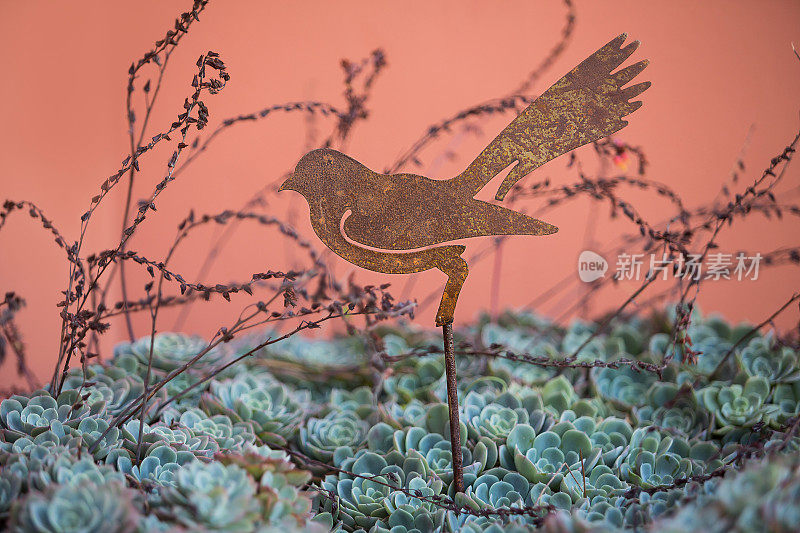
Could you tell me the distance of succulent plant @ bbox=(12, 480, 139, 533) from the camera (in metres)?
0.42

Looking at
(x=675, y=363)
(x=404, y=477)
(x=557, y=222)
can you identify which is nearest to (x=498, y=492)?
(x=404, y=477)

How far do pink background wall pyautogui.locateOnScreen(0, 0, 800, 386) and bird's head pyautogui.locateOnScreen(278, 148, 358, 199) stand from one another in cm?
65

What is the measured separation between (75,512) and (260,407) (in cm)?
32

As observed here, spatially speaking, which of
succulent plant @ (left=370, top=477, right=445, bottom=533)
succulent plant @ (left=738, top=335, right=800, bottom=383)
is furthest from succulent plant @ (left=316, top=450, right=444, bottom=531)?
succulent plant @ (left=738, top=335, right=800, bottom=383)

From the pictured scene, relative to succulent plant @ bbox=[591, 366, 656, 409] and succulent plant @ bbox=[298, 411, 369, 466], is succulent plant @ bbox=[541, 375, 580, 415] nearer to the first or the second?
succulent plant @ bbox=[591, 366, 656, 409]

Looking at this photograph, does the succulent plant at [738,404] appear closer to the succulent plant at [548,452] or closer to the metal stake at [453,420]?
the succulent plant at [548,452]

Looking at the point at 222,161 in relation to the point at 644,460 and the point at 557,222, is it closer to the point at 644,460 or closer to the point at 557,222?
the point at 557,222

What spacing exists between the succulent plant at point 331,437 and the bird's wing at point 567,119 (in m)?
0.32

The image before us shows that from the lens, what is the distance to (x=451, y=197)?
0.62m

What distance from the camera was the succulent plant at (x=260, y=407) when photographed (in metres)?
0.72

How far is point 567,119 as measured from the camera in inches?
24.0

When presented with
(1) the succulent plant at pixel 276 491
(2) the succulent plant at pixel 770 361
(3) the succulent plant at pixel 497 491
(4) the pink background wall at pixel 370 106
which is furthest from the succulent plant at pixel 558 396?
(4) the pink background wall at pixel 370 106

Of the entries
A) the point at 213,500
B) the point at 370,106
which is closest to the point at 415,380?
the point at 213,500

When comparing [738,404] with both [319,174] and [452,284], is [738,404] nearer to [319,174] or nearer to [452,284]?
[452,284]
